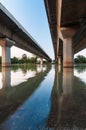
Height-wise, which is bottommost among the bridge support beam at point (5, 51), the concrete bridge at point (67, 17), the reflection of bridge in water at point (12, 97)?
the reflection of bridge in water at point (12, 97)

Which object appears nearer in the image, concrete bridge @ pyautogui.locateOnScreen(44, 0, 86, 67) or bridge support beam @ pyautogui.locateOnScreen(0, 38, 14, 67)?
concrete bridge @ pyautogui.locateOnScreen(44, 0, 86, 67)

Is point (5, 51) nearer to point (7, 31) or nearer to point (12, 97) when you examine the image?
point (7, 31)

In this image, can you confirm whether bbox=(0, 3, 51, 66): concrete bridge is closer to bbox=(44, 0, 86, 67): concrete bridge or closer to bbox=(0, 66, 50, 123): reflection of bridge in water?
bbox=(44, 0, 86, 67): concrete bridge

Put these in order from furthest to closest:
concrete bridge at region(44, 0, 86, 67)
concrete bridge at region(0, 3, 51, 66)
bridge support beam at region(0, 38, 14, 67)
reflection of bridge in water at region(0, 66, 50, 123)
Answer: bridge support beam at region(0, 38, 14, 67), concrete bridge at region(0, 3, 51, 66), concrete bridge at region(44, 0, 86, 67), reflection of bridge in water at region(0, 66, 50, 123)

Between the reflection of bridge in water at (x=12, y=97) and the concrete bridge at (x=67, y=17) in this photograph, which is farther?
the concrete bridge at (x=67, y=17)

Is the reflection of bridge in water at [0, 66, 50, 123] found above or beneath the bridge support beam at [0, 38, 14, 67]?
beneath

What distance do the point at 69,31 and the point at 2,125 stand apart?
98.9 ft

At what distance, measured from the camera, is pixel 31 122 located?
354cm

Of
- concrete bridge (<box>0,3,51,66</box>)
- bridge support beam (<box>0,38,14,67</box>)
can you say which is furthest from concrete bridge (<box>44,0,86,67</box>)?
bridge support beam (<box>0,38,14,67</box>)

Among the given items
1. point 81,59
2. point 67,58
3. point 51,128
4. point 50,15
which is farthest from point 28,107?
→ point 81,59

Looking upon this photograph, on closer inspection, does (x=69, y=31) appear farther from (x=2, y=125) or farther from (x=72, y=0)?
(x=2, y=125)

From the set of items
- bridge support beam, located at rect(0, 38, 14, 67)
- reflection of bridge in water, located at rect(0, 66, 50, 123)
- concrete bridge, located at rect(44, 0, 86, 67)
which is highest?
concrete bridge, located at rect(44, 0, 86, 67)

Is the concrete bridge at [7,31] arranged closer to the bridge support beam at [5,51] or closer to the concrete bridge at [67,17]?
the bridge support beam at [5,51]

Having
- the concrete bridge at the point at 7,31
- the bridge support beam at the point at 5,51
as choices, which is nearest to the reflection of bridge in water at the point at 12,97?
the concrete bridge at the point at 7,31
